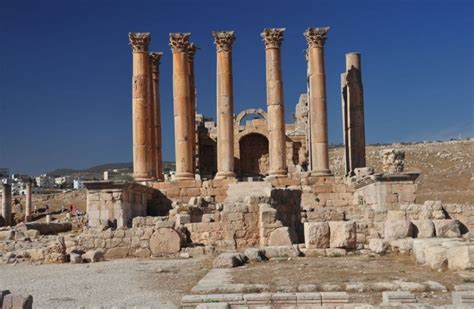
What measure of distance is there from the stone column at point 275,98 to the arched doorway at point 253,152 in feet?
54.6

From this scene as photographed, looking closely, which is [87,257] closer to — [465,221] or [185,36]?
[465,221]

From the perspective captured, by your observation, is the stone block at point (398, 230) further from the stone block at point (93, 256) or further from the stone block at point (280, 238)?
the stone block at point (93, 256)

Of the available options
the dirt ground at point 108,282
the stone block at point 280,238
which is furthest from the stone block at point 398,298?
the stone block at point 280,238

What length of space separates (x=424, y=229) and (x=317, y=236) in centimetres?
318

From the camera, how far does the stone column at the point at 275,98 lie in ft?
107

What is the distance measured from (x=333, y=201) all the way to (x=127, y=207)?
31.3 feet

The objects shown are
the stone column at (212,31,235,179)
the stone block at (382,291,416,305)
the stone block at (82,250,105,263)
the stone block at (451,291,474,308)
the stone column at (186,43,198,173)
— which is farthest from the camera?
the stone column at (186,43,198,173)

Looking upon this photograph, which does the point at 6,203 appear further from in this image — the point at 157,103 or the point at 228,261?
the point at 228,261

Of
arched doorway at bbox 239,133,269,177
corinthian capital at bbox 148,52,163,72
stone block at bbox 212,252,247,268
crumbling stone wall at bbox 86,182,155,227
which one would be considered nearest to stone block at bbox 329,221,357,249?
stone block at bbox 212,252,247,268

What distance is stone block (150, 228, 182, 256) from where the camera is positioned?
62.6 feet

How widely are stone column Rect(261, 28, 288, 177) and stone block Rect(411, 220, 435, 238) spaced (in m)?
14.0

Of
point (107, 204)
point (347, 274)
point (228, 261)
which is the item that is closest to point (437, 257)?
point (347, 274)

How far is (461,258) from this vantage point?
43.1 feet

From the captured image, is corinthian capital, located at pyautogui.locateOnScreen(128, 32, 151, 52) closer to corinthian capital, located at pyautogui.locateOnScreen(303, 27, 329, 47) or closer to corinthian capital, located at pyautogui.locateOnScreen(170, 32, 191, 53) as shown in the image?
corinthian capital, located at pyautogui.locateOnScreen(170, 32, 191, 53)
